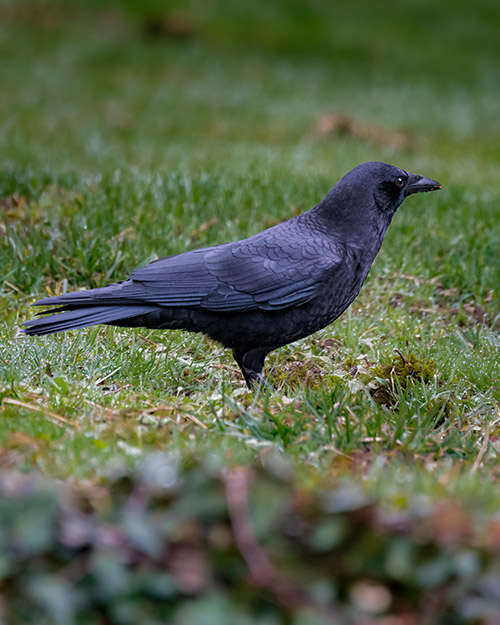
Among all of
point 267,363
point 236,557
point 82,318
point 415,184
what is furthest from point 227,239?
point 236,557

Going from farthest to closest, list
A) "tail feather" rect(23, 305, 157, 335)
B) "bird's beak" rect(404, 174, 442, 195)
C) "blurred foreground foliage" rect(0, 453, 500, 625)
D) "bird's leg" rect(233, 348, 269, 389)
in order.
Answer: "bird's beak" rect(404, 174, 442, 195)
"bird's leg" rect(233, 348, 269, 389)
"tail feather" rect(23, 305, 157, 335)
"blurred foreground foliage" rect(0, 453, 500, 625)

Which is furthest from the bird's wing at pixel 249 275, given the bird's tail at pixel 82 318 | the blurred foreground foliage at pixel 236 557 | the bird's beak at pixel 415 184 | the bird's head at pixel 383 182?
the blurred foreground foliage at pixel 236 557

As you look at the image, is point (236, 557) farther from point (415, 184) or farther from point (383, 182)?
point (415, 184)

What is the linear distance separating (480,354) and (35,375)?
2547mm

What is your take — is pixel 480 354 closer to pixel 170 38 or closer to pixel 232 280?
pixel 232 280

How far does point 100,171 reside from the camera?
761 cm

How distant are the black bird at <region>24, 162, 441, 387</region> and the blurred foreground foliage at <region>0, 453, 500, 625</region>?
1.73m

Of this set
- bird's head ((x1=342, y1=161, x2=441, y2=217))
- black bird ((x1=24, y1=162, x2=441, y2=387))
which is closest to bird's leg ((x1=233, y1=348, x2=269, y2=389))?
black bird ((x1=24, y1=162, x2=441, y2=387))

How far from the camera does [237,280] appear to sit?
3898 mm

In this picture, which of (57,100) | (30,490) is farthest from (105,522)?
(57,100)

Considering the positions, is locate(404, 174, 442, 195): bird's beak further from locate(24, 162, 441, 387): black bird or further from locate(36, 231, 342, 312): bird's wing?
locate(36, 231, 342, 312): bird's wing

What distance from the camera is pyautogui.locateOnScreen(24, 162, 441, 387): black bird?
12.5ft

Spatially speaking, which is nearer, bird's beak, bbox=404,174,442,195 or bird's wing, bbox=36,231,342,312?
bird's wing, bbox=36,231,342,312

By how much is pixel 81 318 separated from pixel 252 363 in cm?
92
